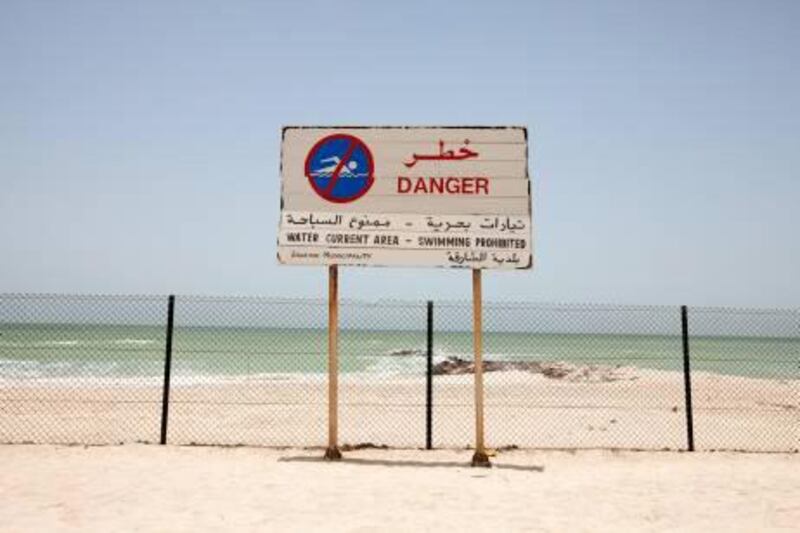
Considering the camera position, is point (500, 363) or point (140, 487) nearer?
point (140, 487)

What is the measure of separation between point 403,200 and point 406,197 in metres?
0.06

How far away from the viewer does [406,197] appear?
9508 millimetres

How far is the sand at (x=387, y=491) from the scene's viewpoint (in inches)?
234

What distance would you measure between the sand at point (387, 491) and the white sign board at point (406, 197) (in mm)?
2856

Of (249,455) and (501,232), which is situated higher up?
(501,232)

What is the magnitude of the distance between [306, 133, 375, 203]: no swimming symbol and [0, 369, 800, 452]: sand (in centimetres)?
419

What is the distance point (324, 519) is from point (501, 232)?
15.9 feet

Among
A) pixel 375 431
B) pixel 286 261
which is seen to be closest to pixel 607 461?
pixel 375 431

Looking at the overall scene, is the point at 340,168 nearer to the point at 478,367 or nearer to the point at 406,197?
the point at 406,197

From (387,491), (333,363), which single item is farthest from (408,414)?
(387,491)

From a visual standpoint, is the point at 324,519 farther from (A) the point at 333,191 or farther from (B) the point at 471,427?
(B) the point at 471,427

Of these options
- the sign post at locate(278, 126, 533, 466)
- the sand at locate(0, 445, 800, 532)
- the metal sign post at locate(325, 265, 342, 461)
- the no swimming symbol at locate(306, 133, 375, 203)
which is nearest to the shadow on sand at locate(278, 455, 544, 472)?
the sand at locate(0, 445, 800, 532)

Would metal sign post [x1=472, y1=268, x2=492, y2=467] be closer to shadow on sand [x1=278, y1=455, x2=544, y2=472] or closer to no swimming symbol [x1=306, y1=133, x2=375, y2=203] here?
shadow on sand [x1=278, y1=455, x2=544, y2=472]

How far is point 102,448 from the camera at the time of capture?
370 inches
